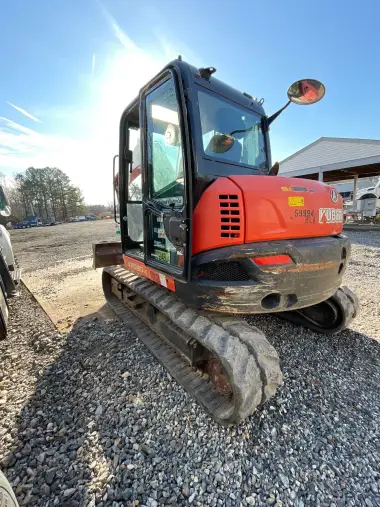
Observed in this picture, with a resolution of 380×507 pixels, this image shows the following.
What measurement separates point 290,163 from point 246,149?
808 inches

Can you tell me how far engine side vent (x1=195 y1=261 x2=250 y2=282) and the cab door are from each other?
0.63ft

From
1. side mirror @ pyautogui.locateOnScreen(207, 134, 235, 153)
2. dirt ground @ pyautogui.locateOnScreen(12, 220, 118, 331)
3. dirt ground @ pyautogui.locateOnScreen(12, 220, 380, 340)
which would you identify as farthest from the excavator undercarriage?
side mirror @ pyautogui.locateOnScreen(207, 134, 235, 153)

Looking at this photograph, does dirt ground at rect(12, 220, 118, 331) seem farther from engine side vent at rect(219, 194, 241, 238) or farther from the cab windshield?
the cab windshield

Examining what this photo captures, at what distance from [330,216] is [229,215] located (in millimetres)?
1157

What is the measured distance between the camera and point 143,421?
2.06 m

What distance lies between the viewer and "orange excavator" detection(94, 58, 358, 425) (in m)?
1.95

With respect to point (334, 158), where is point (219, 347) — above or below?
below

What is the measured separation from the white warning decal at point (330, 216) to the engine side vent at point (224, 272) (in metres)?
0.95

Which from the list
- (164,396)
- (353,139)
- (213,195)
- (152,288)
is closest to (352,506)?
(164,396)

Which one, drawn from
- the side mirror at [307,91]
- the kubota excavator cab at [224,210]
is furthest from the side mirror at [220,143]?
the side mirror at [307,91]

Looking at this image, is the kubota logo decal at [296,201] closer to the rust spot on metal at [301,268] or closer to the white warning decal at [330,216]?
the white warning decal at [330,216]

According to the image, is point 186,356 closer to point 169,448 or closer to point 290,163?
point 169,448

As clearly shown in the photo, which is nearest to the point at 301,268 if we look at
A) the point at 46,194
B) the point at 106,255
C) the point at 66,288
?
the point at 106,255

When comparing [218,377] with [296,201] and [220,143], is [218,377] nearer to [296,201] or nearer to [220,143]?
[296,201]
